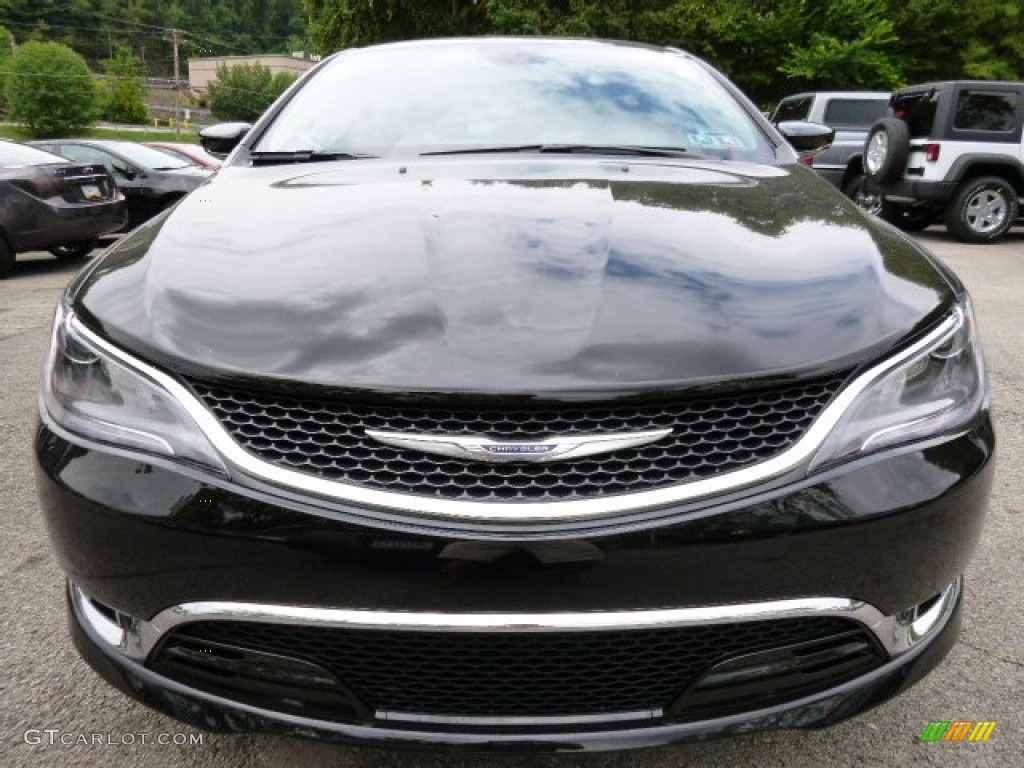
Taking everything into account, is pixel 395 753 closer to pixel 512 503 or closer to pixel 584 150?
pixel 512 503

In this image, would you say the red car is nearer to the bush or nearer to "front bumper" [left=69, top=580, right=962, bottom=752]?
"front bumper" [left=69, top=580, right=962, bottom=752]

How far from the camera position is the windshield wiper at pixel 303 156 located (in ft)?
7.79

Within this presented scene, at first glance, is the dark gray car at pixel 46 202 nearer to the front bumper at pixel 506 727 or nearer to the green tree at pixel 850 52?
the front bumper at pixel 506 727

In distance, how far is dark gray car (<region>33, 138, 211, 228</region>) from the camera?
10.6 m

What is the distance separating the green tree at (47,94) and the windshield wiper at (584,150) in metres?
71.2

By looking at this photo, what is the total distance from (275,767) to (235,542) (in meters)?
0.65

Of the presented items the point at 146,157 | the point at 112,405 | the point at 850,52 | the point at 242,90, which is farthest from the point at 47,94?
the point at 112,405

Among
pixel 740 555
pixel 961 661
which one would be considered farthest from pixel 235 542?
pixel 961 661

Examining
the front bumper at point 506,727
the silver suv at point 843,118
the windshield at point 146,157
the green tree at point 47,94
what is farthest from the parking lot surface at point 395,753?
the green tree at point 47,94

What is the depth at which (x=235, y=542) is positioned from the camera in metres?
1.30

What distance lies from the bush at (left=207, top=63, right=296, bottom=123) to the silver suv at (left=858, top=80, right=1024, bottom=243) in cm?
8347

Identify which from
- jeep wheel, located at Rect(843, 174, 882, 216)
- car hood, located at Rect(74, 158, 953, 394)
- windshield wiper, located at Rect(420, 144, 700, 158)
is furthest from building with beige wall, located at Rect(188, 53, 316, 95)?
car hood, located at Rect(74, 158, 953, 394)

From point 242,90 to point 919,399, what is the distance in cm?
9663

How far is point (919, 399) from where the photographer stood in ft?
4.66
